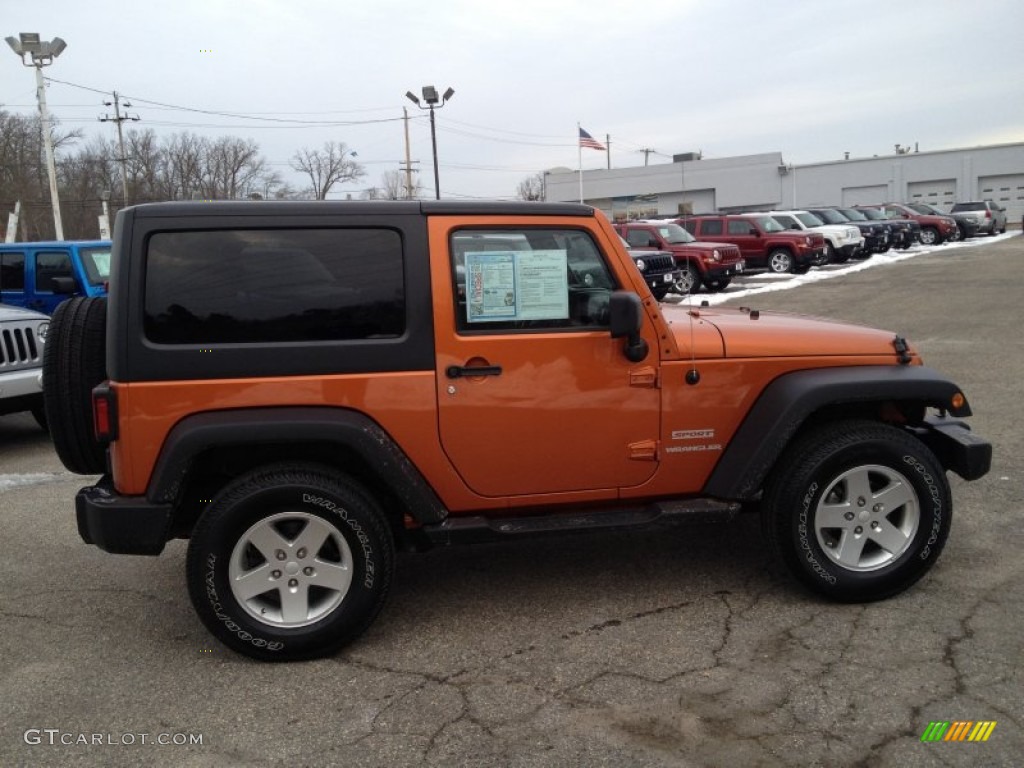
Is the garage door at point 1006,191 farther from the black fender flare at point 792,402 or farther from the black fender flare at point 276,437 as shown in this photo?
the black fender flare at point 276,437

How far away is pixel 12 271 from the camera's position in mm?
10938

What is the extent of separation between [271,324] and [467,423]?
2.98 ft

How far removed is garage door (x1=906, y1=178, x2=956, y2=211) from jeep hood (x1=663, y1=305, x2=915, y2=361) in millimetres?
64486

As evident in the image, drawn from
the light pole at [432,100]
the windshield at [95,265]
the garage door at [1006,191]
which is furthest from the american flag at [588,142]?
the garage door at [1006,191]

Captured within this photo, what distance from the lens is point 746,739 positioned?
9.37 feet

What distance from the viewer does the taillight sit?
3.32 metres

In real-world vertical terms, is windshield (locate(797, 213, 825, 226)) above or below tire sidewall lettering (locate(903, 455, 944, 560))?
above

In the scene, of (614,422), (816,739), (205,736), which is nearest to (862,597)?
(816,739)

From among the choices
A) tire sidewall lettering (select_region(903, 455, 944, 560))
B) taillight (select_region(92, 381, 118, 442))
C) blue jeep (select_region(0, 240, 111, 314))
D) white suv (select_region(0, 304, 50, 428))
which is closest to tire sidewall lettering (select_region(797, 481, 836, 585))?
tire sidewall lettering (select_region(903, 455, 944, 560))

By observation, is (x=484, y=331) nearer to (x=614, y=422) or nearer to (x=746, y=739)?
(x=614, y=422)

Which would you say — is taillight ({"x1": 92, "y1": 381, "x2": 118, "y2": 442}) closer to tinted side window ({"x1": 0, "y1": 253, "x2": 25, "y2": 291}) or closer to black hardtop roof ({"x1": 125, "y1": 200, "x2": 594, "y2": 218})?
black hardtop roof ({"x1": 125, "y1": 200, "x2": 594, "y2": 218})

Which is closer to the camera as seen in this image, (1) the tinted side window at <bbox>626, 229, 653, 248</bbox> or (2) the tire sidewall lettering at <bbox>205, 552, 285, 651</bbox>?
(2) the tire sidewall lettering at <bbox>205, 552, 285, 651</bbox>

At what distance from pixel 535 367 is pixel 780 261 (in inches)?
842

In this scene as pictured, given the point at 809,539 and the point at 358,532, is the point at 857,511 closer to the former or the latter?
the point at 809,539
